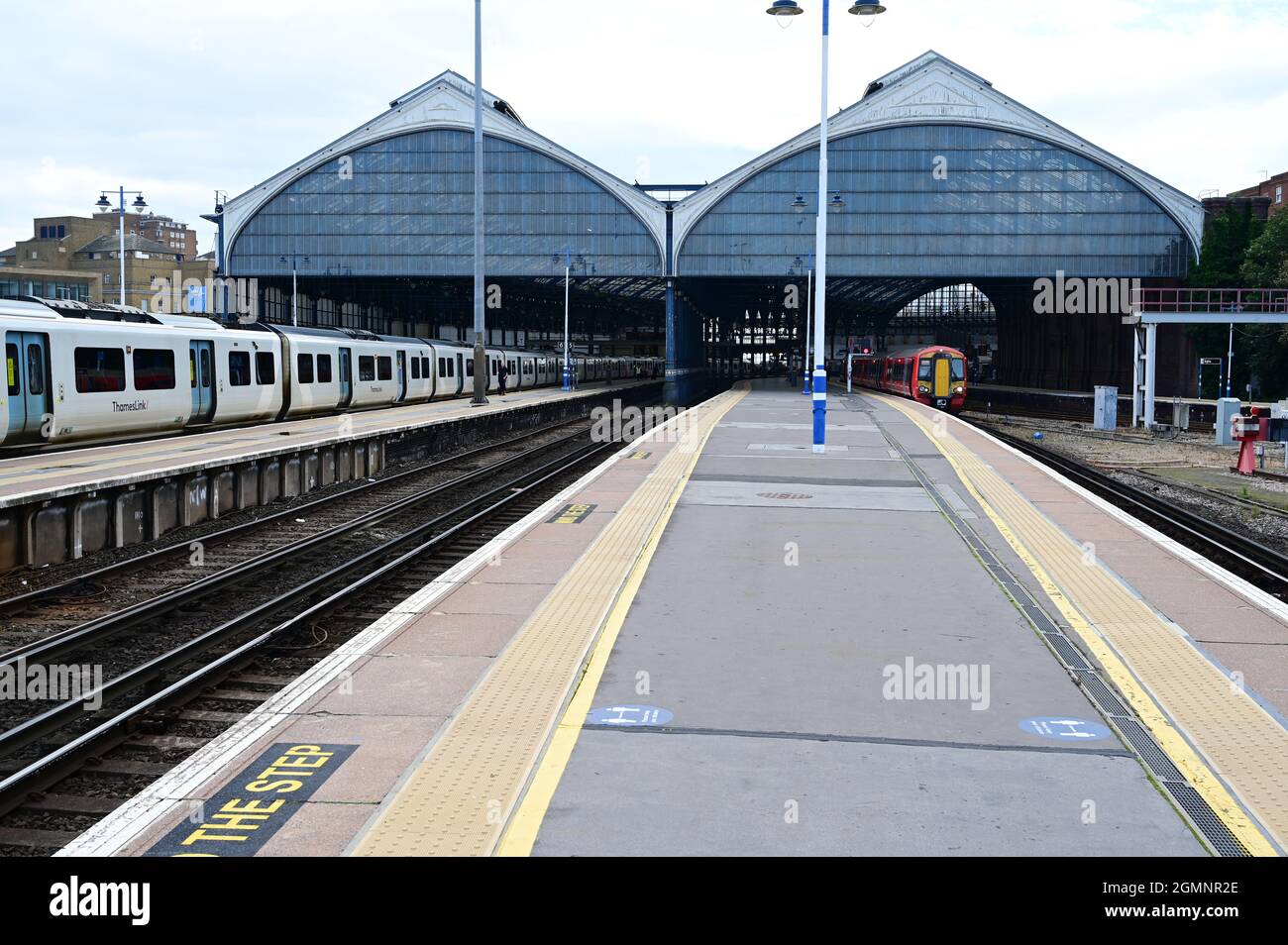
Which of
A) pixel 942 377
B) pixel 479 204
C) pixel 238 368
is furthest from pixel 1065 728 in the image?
pixel 942 377

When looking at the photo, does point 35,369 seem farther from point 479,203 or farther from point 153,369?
point 479,203

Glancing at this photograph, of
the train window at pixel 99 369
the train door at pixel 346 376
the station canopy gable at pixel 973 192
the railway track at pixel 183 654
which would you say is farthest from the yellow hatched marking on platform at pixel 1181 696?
the station canopy gable at pixel 973 192

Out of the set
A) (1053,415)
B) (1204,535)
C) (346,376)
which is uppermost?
(346,376)

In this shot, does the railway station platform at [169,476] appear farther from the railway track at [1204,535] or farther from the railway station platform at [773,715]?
the railway track at [1204,535]

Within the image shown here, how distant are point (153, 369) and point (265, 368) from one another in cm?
605

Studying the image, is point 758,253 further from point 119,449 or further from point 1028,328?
point 119,449

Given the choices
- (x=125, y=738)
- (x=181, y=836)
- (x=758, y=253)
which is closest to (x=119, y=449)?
(x=125, y=738)

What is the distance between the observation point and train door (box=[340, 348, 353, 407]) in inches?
1371

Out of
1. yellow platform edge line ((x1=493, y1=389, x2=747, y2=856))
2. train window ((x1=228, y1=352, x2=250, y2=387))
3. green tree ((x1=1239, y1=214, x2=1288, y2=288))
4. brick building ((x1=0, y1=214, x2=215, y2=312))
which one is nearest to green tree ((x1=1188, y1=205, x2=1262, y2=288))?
green tree ((x1=1239, y1=214, x2=1288, y2=288))

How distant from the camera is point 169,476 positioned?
17.4 meters

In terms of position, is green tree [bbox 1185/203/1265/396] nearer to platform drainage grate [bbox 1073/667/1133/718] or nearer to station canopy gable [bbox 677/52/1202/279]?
station canopy gable [bbox 677/52/1202/279]

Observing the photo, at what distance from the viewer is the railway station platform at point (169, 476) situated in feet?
47.8
